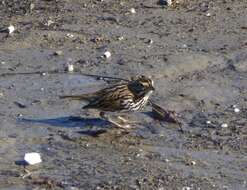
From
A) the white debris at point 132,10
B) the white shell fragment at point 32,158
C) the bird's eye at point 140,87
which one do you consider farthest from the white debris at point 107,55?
the white shell fragment at point 32,158

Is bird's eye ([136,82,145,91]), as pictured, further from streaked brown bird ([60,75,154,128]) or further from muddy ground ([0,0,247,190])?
muddy ground ([0,0,247,190])

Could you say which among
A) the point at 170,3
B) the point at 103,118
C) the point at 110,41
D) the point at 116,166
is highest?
the point at 170,3

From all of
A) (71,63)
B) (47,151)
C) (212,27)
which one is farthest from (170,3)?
(47,151)

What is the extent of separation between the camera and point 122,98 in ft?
36.0

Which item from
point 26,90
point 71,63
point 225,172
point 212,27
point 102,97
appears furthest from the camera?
point 212,27

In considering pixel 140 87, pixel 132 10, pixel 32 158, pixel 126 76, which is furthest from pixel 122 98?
pixel 132 10

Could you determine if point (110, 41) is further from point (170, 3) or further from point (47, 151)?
point (47, 151)

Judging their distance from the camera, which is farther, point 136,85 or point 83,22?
point 83,22

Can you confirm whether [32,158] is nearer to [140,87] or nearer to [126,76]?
[140,87]

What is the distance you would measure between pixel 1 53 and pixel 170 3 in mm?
2992

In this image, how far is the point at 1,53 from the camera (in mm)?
13586

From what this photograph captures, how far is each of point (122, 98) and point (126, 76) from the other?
1593mm

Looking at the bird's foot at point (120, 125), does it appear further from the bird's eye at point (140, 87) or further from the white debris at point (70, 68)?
the white debris at point (70, 68)

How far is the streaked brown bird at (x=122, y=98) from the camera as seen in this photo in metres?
11.0
